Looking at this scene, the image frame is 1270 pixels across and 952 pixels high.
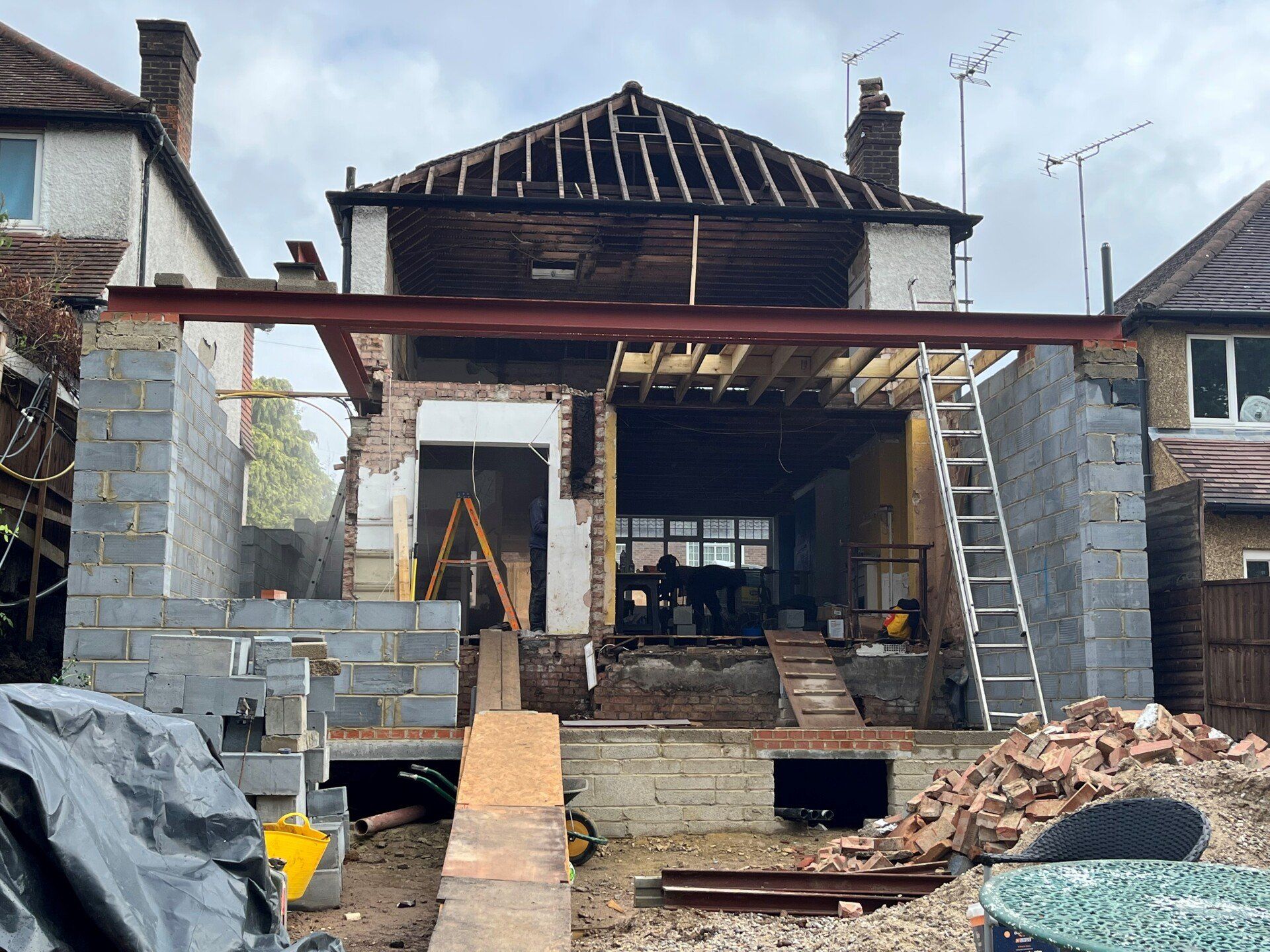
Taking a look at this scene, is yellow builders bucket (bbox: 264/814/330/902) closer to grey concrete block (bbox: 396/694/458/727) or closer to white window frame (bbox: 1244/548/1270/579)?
grey concrete block (bbox: 396/694/458/727)

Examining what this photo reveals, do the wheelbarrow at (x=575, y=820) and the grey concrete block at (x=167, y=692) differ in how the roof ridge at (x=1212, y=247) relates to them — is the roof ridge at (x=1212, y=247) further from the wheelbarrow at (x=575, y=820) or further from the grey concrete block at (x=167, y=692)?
the grey concrete block at (x=167, y=692)

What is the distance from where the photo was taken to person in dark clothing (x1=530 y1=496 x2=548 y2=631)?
14.7 m

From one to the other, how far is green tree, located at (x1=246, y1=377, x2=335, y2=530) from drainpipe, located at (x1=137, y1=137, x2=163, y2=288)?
150 ft

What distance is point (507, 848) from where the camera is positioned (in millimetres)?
7121

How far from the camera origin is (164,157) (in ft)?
52.9

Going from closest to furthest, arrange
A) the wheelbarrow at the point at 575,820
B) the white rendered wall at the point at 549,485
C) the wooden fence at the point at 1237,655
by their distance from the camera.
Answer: the wheelbarrow at the point at 575,820 → the wooden fence at the point at 1237,655 → the white rendered wall at the point at 549,485

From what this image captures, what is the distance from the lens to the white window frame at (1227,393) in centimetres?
1576

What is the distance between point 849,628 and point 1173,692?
351 centimetres

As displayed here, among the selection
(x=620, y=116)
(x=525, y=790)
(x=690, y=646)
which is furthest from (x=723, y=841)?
(x=620, y=116)

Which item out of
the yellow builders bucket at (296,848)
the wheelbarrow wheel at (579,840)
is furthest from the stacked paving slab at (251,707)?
the wheelbarrow wheel at (579,840)

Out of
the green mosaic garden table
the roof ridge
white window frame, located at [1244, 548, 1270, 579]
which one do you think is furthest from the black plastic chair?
the roof ridge

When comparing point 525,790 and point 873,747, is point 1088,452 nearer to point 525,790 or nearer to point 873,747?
point 873,747

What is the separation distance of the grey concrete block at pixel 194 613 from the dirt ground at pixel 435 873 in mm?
2234

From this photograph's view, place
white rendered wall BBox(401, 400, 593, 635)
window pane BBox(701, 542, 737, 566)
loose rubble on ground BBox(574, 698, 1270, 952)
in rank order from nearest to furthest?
loose rubble on ground BBox(574, 698, 1270, 952)
white rendered wall BBox(401, 400, 593, 635)
window pane BBox(701, 542, 737, 566)
